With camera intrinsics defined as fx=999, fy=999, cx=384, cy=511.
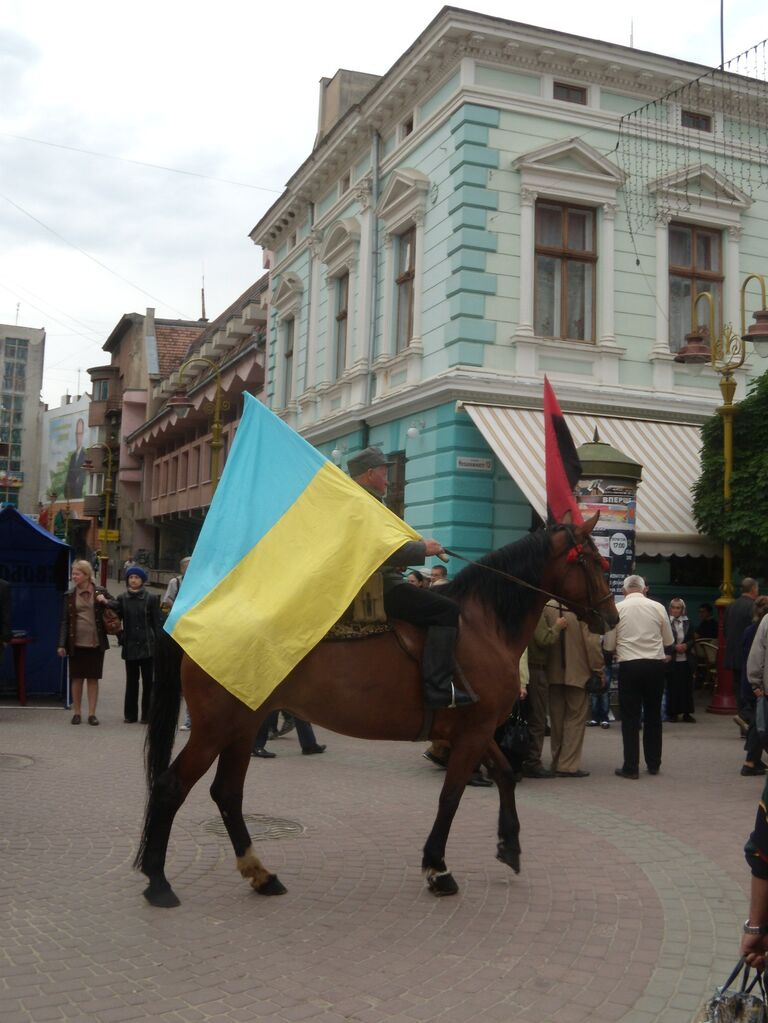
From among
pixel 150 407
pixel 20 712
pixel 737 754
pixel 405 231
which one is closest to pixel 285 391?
pixel 405 231

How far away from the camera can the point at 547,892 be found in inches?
229

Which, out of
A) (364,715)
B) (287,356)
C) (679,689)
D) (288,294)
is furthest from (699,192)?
(364,715)

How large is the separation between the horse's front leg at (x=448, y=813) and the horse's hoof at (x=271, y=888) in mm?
823

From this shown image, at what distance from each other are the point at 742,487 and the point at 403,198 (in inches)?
349

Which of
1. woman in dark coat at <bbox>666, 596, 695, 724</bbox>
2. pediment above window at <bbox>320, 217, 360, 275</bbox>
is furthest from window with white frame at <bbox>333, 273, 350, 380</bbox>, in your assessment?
woman in dark coat at <bbox>666, 596, 695, 724</bbox>

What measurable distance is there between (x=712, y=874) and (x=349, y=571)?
10.1ft

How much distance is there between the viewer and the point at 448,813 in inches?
225

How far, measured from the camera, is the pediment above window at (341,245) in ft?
73.2

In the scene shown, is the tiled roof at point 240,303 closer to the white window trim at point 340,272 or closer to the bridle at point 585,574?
the white window trim at point 340,272

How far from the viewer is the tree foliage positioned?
15.1 m

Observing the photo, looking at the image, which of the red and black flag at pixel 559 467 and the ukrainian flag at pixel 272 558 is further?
the red and black flag at pixel 559 467

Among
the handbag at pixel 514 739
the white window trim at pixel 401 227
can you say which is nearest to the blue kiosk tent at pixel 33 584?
the handbag at pixel 514 739

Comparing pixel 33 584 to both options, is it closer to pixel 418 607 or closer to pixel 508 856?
pixel 418 607

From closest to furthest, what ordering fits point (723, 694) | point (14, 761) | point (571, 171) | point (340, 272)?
point (14, 761) < point (723, 694) < point (571, 171) < point (340, 272)
